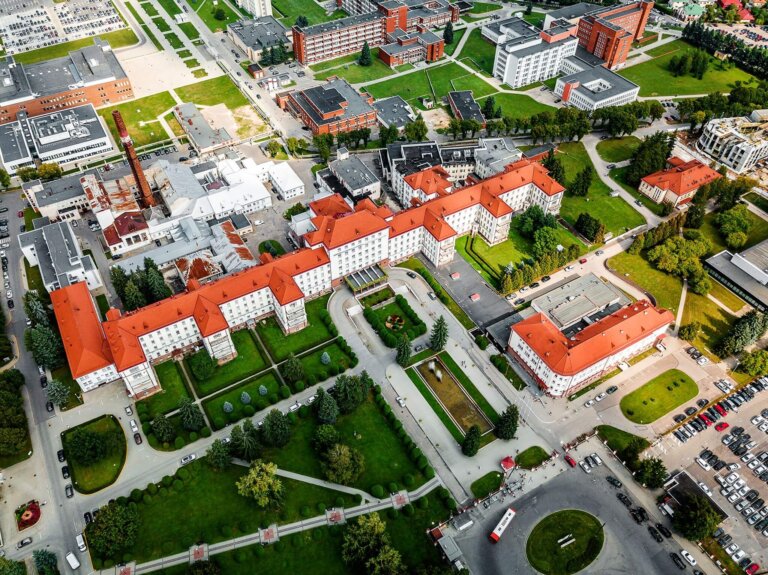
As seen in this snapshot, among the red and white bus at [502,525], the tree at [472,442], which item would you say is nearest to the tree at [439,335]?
the tree at [472,442]

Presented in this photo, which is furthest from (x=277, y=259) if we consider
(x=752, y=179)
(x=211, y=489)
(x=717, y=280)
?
(x=752, y=179)

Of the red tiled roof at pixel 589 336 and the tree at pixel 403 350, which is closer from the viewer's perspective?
the red tiled roof at pixel 589 336

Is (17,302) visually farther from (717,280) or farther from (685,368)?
(717,280)

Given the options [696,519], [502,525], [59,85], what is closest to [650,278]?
[696,519]

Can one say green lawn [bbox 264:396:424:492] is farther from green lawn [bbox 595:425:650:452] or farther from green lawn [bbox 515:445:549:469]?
green lawn [bbox 595:425:650:452]

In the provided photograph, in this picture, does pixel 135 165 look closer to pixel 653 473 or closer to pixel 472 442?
pixel 472 442

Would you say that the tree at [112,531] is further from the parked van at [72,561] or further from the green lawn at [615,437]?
the green lawn at [615,437]
